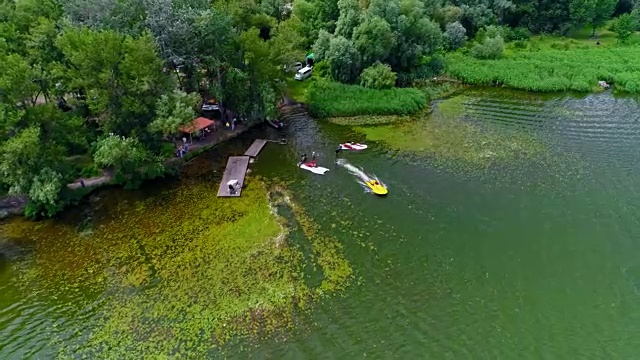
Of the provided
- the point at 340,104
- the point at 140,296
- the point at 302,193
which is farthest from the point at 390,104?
the point at 140,296

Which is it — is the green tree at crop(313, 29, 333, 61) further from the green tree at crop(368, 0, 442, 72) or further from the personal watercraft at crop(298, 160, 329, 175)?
the personal watercraft at crop(298, 160, 329, 175)

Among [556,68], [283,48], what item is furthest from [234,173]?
[556,68]

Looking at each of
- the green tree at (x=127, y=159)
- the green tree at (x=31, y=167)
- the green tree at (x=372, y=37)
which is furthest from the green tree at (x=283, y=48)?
the green tree at (x=31, y=167)

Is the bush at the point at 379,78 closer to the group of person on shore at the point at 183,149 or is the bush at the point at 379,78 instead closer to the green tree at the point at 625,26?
the group of person on shore at the point at 183,149

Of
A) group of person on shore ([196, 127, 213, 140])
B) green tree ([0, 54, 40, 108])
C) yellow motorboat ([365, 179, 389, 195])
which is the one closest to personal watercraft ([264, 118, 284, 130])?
group of person on shore ([196, 127, 213, 140])

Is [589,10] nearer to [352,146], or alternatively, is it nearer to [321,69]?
[321,69]

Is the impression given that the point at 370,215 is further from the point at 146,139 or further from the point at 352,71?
the point at 352,71
